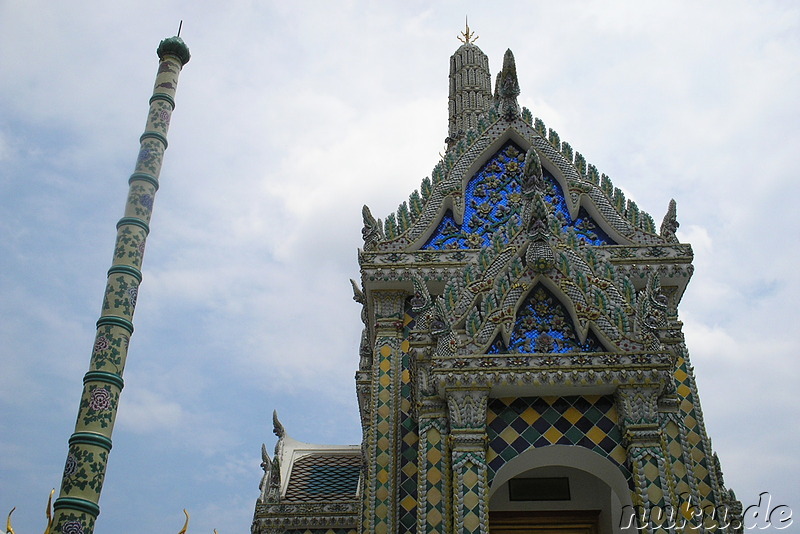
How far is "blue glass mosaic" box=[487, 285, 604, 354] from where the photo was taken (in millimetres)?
8406

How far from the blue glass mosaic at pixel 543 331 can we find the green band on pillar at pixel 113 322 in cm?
599

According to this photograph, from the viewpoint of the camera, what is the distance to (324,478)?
56.8 feet

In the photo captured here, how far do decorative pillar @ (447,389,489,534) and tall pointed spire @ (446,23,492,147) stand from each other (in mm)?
12258

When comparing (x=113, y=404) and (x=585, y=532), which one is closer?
(x=585, y=532)

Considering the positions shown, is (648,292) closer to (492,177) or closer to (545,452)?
(545,452)

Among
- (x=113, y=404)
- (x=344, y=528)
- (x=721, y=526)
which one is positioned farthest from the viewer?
(x=344, y=528)

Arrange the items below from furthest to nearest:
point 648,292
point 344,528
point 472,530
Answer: point 344,528, point 648,292, point 472,530

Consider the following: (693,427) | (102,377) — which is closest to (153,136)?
(102,377)

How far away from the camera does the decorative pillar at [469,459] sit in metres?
7.51

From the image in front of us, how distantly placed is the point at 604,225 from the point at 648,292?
2417 millimetres

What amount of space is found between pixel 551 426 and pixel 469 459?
98 centimetres

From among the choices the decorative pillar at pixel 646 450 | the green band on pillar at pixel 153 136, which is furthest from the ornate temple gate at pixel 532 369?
the green band on pillar at pixel 153 136

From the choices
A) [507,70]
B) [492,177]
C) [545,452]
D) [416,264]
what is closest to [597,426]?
[545,452]

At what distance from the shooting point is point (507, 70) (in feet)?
41.6
